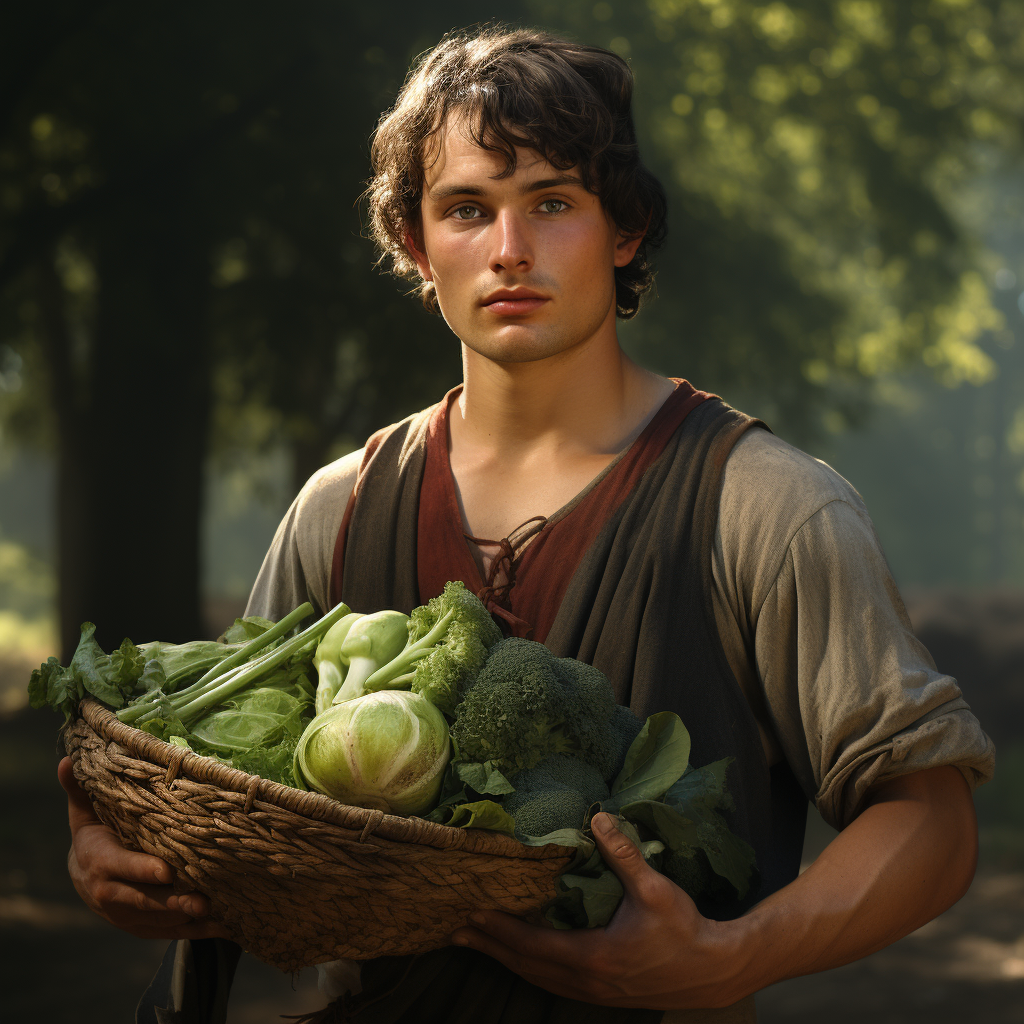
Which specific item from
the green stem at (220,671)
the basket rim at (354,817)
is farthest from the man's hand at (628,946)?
the green stem at (220,671)

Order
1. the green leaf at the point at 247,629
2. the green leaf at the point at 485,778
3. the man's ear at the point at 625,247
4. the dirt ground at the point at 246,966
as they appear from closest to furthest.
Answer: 1. the green leaf at the point at 485,778
2. the green leaf at the point at 247,629
3. the man's ear at the point at 625,247
4. the dirt ground at the point at 246,966

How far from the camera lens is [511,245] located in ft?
7.32

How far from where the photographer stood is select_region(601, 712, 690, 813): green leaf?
74.0 inches

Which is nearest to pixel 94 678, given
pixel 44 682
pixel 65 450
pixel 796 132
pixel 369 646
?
pixel 44 682

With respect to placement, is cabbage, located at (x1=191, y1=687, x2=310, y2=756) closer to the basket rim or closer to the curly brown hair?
the basket rim

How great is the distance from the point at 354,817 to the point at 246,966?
287 inches

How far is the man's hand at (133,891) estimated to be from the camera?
1.90 meters

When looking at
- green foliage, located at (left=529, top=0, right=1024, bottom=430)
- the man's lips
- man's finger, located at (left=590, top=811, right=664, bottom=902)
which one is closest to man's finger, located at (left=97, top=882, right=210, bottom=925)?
man's finger, located at (left=590, top=811, right=664, bottom=902)

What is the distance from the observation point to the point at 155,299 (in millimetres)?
9742

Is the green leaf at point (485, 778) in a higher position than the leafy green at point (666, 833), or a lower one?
higher

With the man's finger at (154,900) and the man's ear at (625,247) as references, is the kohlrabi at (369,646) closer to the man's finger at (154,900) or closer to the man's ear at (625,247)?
the man's finger at (154,900)

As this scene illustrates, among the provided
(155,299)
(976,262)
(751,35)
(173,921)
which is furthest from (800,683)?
(976,262)

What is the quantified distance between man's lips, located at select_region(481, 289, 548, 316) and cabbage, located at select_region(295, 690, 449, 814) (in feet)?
2.94

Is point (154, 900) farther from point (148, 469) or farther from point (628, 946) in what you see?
point (148, 469)
